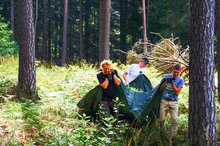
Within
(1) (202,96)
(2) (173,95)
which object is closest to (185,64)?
(2) (173,95)

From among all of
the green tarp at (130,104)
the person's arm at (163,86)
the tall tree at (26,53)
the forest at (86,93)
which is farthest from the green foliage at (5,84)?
the person's arm at (163,86)

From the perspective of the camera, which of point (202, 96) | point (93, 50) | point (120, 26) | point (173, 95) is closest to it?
point (202, 96)

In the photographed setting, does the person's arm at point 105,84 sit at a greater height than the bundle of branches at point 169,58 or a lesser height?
lesser

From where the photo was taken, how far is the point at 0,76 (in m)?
10.5

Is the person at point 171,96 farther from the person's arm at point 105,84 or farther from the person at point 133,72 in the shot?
the person at point 133,72

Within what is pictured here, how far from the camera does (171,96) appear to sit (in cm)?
764

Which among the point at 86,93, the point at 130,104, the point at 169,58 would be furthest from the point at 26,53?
the point at 169,58

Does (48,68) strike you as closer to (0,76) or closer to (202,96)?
(0,76)

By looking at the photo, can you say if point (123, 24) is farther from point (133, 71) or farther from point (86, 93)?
point (86, 93)

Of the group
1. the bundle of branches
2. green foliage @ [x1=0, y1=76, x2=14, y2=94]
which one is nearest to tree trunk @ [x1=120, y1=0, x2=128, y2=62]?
the bundle of branches

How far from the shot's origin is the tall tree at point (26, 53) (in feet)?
29.9

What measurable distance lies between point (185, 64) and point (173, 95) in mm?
3519

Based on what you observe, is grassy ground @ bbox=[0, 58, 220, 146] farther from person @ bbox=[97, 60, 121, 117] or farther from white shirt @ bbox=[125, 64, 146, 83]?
white shirt @ bbox=[125, 64, 146, 83]

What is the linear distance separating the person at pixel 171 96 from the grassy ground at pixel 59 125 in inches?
10.8
